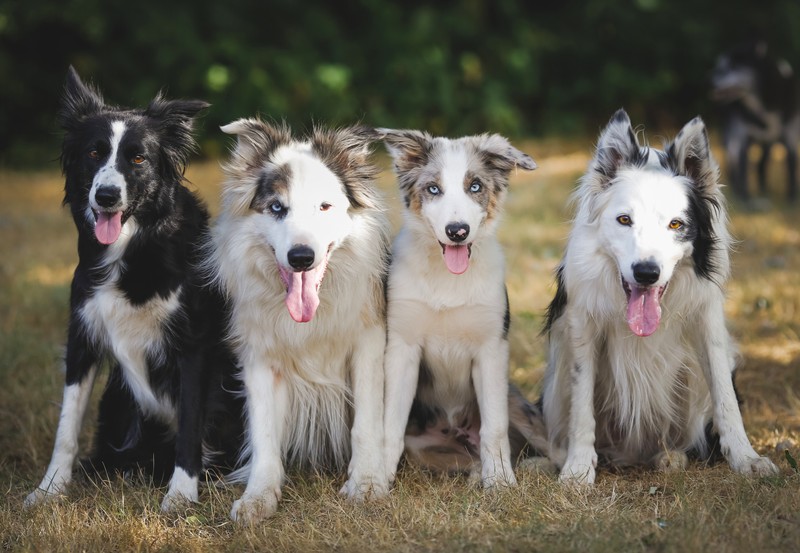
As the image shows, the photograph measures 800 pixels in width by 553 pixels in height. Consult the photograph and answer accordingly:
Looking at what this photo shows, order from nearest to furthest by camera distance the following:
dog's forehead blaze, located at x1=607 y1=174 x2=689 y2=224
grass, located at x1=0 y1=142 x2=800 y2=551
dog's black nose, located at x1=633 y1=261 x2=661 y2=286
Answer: grass, located at x1=0 y1=142 x2=800 y2=551
dog's black nose, located at x1=633 y1=261 x2=661 y2=286
dog's forehead blaze, located at x1=607 y1=174 x2=689 y2=224

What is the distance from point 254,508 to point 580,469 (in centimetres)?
142

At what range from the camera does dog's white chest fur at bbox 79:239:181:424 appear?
12.3 feet

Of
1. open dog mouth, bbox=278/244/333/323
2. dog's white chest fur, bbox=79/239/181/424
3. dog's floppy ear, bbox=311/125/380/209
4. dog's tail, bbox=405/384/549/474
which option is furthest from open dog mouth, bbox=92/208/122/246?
dog's tail, bbox=405/384/549/474

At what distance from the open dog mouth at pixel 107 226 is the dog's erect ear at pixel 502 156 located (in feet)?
5.41

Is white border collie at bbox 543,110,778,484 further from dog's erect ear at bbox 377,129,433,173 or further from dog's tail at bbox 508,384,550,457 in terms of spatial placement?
dog's erect ear at bbox 377,129,433,173

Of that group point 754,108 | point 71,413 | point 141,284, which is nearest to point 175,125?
point 141,284

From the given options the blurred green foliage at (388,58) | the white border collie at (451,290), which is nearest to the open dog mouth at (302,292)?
the white border collie at (451,290)

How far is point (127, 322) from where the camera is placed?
3.78 metres

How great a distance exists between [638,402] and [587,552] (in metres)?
1.17

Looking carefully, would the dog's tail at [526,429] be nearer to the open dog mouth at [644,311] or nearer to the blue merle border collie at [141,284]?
the open dog mouth at [644,311]

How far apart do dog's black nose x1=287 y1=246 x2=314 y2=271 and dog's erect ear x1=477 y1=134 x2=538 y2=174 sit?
998 mm

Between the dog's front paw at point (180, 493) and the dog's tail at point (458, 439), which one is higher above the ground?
the dog's tail at point (458, 439)

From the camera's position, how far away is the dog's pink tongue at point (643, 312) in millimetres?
3594

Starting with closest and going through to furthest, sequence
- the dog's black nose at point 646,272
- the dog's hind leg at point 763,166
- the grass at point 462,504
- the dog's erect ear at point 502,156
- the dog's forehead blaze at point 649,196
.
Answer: the grass at point 462,504
the dog's black nose at point 646,272
the dog's forehead blaze at point 649,196
the dog's erect ear at point 502,156
the dog's hind leg at point 763,166
